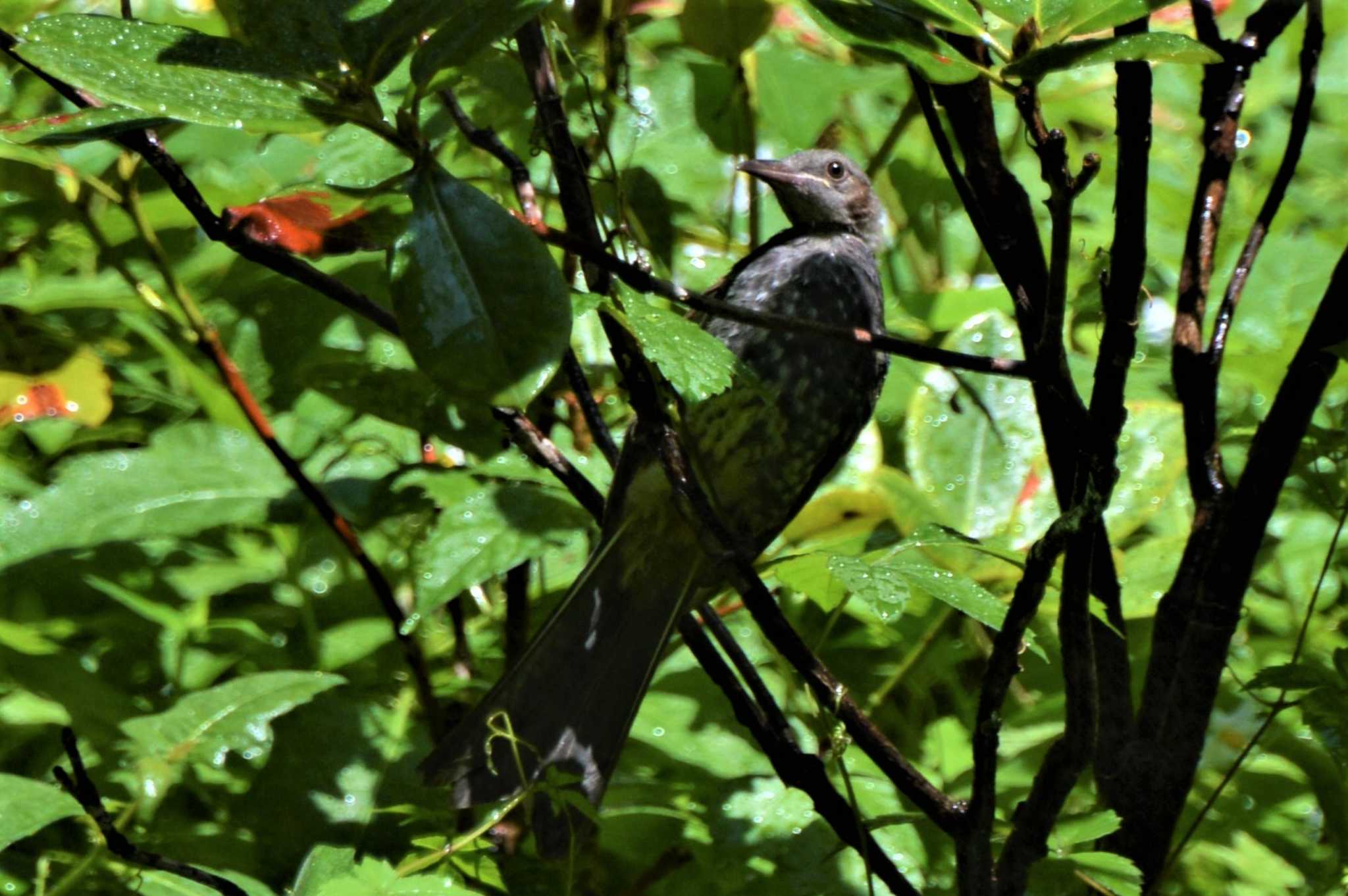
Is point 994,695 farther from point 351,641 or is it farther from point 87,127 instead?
point 351,641

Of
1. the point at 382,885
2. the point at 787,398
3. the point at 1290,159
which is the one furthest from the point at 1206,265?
the point at 382,885

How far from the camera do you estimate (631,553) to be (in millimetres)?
2143

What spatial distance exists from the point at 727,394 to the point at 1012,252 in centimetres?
75

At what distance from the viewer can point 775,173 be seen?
252 cm

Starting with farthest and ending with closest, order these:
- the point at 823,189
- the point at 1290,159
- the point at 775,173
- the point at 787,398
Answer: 1. the point at 823,189
2. the point at 775,173
3. the point at 787,398
4. the point at 1290,159

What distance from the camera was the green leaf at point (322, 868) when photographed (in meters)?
1.46

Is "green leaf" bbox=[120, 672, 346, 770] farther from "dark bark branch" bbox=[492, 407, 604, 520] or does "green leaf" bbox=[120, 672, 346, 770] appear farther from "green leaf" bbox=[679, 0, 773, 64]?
"green leaf" bbox=[679, 0, 773, 64]

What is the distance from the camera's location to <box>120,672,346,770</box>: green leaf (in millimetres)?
1578

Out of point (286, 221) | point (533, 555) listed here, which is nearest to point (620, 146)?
point (533, 555)

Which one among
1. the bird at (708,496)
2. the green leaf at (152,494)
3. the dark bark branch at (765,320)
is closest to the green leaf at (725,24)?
the bird at (708,496)

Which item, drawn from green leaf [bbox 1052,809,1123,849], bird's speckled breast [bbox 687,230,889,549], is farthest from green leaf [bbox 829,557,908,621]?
bird's speckled breast [bbox 687,230,889,549]

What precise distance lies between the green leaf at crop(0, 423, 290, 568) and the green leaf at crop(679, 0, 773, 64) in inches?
29.5

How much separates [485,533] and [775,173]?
108 centimetres

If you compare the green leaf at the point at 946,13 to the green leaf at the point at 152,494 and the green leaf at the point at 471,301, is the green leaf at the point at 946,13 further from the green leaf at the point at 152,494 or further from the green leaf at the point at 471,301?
the green leaf at the point at 152,494
